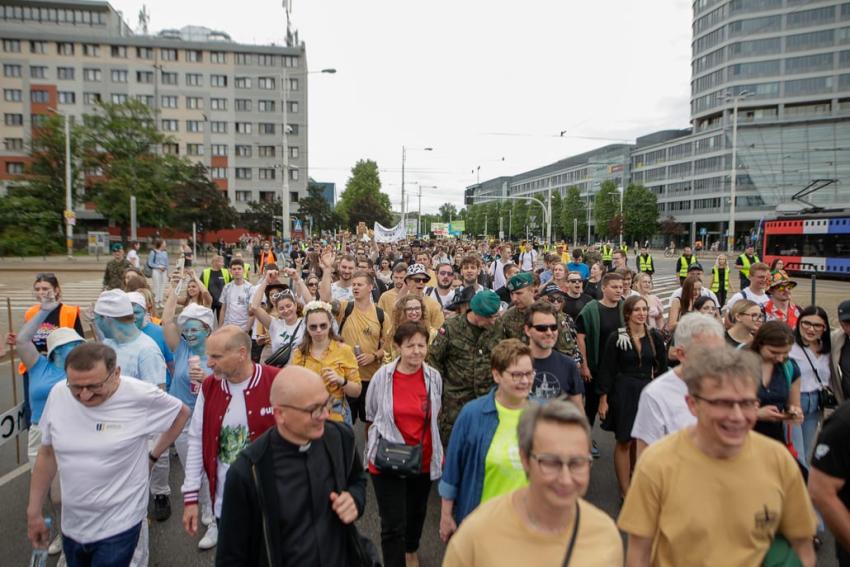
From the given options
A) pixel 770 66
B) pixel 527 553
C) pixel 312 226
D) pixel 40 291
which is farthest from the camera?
pixel 770 66

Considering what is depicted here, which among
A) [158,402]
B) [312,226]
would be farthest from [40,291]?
[312,226]

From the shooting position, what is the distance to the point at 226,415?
342 cm

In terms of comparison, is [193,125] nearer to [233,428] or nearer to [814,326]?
[233,428]

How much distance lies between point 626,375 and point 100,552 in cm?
401

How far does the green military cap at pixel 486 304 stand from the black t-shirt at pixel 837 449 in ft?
7.79

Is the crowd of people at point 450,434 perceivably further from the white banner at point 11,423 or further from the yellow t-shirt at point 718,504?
the white banner at point 11,423

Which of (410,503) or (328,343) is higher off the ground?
(328,343)

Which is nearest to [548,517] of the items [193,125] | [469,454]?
[469,454]

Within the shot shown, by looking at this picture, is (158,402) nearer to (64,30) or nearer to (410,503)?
(410,503)

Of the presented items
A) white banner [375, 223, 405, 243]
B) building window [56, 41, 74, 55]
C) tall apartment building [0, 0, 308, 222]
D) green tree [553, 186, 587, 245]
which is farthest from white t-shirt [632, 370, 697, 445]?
green tree [553, 186, 587, 245]

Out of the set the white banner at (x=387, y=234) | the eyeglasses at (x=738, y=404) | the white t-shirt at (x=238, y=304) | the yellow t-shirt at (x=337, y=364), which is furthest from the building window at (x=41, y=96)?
the eyeglasses at (x=738, y=404)

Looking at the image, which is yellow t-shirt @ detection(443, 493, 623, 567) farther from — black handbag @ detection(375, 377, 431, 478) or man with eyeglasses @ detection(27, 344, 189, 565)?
man with eyeglasses @ detection(27, 344, 189, 565)

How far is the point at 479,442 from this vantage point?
3.13 m

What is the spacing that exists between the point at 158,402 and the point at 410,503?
178cm
